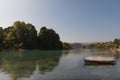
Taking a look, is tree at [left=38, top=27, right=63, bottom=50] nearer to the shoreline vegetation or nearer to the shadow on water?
the shoreline vegetation

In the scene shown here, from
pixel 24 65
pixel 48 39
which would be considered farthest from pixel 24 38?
pixel 24 65

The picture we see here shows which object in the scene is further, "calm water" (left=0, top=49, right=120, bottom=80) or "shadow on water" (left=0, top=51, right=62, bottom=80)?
"shadow on water" (left=0, top=51, right=62, bottom=80)

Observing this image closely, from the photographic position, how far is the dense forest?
120119 millimetres

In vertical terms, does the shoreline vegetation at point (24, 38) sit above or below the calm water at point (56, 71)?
above

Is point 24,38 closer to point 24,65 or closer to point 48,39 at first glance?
point 48,39

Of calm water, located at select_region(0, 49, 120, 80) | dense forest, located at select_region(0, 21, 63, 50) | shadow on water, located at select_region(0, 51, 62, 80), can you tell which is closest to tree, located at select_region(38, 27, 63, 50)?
dense forest, located at select_region(0, 21, 63, 50)

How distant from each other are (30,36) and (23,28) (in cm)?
536

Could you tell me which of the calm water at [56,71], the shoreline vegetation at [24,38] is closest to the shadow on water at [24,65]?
the calm water at [56,71]

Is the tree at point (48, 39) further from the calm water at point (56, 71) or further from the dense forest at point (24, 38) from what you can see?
the calm water at point (56, 71)

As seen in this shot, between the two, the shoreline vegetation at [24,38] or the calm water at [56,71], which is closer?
the calm water at [56,71]

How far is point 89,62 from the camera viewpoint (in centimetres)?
5238

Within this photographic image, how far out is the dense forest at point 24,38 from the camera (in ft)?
394

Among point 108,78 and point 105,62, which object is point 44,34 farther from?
point 108,78

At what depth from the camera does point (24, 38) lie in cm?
12338
